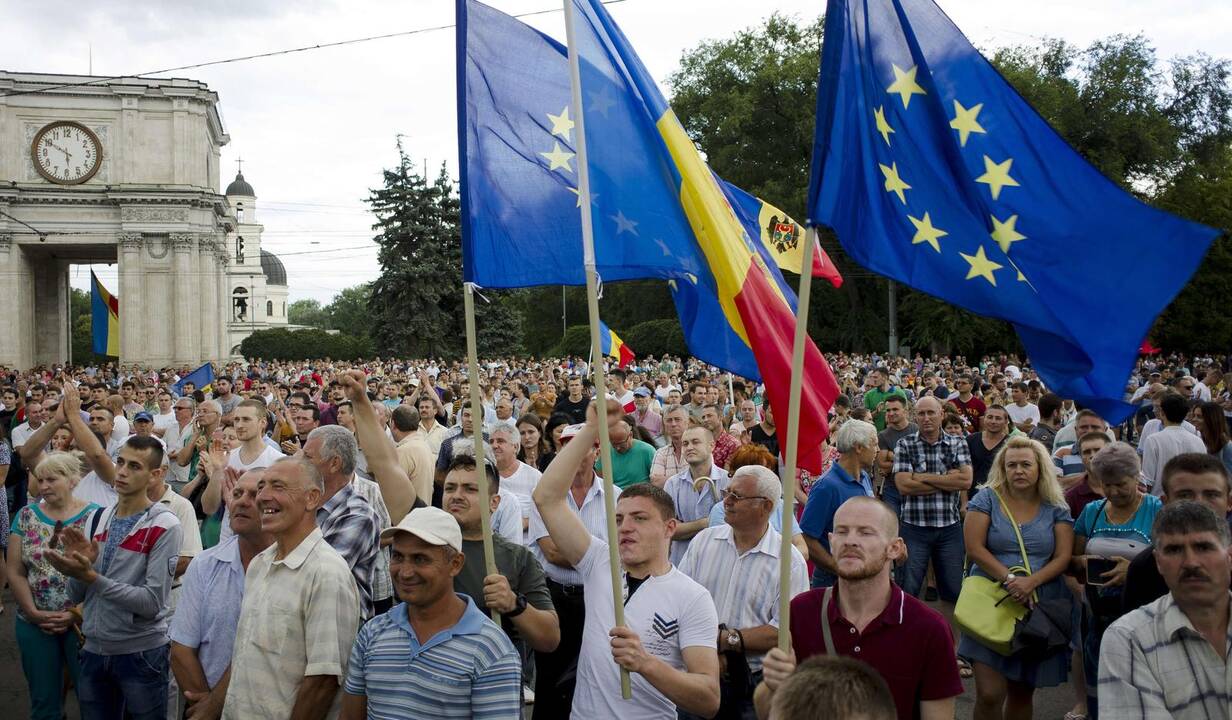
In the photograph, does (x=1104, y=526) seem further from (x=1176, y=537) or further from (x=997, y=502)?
Answer: (x=1176, y=537)

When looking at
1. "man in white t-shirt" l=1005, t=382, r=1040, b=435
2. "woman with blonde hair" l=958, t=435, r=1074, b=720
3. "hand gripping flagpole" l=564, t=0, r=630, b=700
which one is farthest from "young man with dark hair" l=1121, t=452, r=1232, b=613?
"man in white t-shirt" l=1005, t=382, r=1040, b=435

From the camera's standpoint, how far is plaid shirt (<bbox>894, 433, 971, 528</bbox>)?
322 inches

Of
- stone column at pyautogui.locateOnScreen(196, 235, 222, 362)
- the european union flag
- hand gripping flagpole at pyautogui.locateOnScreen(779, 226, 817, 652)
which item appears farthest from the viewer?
stone column at pyautogui.locateOnScreen(196, 235, 222, 362)

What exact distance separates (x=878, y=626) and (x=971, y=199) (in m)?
1.77

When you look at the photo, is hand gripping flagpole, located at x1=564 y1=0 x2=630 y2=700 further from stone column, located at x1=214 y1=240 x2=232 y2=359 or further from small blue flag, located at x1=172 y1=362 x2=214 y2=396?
stone column, located at x1=214 y1=240 x2=232 y2=359

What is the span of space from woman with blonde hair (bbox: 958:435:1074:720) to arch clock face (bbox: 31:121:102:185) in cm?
6438

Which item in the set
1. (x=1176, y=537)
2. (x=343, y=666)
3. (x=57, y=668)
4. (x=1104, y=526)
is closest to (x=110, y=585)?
(x=57, y=668)

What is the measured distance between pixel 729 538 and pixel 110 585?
9.71 ft

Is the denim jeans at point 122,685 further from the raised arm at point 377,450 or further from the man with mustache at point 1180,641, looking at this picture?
the man with mustache at point 1180,641

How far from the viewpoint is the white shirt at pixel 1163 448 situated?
28.1 feet

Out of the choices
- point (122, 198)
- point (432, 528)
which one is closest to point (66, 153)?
point (122, 198)

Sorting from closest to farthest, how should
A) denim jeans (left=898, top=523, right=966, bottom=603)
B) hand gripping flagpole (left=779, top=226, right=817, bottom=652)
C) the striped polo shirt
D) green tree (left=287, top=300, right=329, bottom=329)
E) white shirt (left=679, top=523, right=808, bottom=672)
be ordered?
hand gripping flagpole (left=779, top=226, right=817, bottom=652)
the striped polo shirt
white shirt (left=679, top=523, right=808, bottom=672)
denim jeans (left=898, top=523, right=966, bottom=603)
green tree (left=287, top=300, right=329, bottom=329)

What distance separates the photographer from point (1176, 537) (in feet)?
11.8

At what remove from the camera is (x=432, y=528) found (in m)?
3.98
